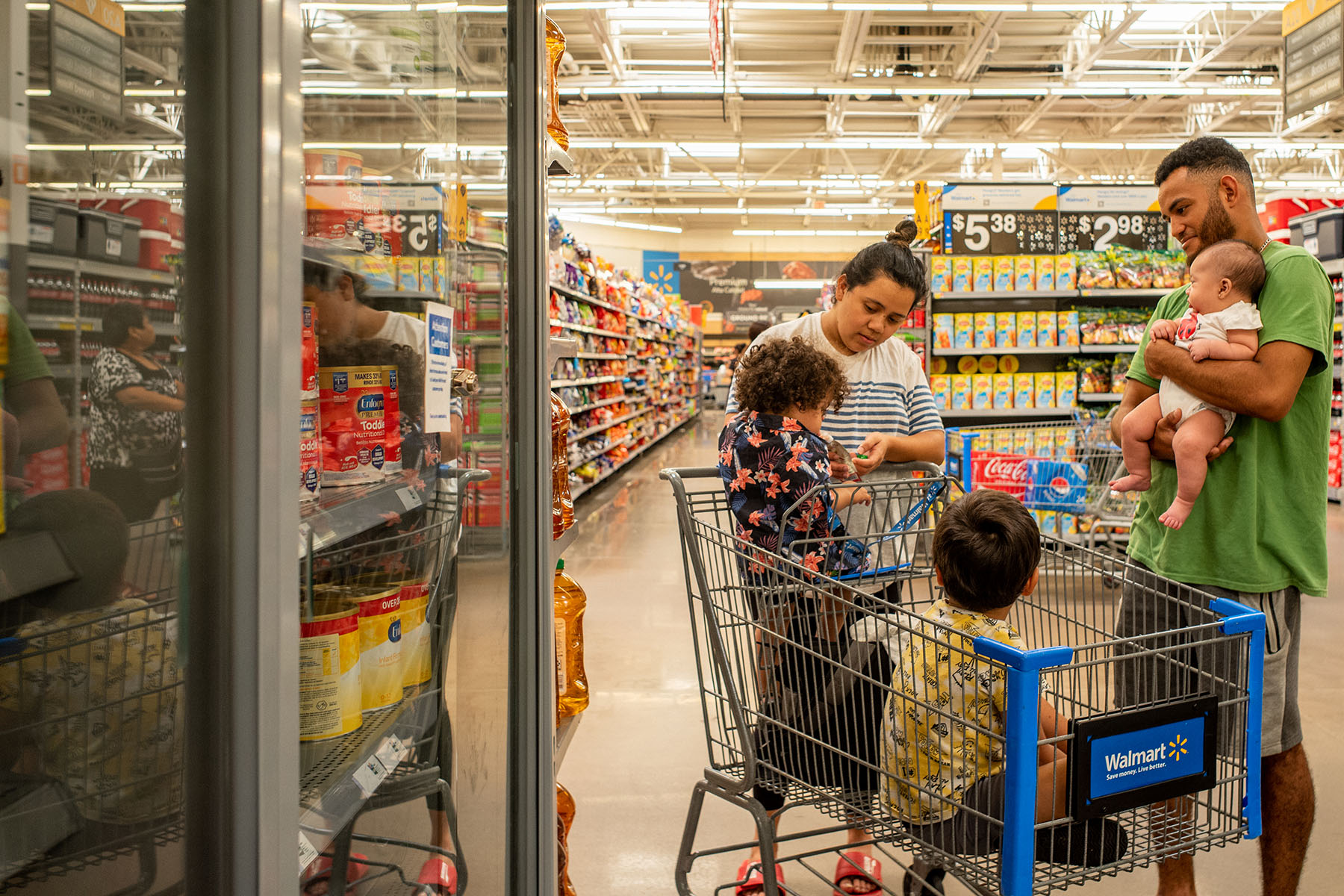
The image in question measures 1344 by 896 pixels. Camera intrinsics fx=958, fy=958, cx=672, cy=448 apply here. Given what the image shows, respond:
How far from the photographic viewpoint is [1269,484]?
2.01 meters

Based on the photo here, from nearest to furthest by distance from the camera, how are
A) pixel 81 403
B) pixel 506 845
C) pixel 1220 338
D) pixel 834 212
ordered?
pixel 81 403 → pixel 506 845 → pixel 1220 338 → pixel 834 212

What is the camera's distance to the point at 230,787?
0.73 meters

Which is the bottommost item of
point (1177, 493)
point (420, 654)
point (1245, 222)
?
point (420, 654)

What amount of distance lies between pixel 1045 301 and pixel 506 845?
6178 mm

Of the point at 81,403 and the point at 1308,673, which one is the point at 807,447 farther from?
the point at 1308,673

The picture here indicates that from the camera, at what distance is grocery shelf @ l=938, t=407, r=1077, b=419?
252 inches

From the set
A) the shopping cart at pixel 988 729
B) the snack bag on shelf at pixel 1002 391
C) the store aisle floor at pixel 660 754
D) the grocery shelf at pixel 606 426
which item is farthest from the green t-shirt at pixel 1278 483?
the grocery shelf at pixel 606 426

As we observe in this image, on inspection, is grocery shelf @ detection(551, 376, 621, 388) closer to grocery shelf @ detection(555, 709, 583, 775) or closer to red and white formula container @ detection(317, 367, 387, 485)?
grocery shelf @ detection(555, 709, 583, 775)

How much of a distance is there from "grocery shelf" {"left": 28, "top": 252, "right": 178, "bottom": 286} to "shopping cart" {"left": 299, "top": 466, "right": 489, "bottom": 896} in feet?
1.29

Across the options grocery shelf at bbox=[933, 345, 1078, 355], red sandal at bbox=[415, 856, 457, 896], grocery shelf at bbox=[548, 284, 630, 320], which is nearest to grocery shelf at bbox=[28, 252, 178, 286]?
red sandal at bbox=[415, 856, 457, 896]

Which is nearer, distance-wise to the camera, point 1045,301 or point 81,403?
point 81,403

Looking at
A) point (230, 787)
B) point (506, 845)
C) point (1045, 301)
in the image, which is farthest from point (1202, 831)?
point (1045, 301)

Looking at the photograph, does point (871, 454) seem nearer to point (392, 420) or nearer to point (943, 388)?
point (392, 420)

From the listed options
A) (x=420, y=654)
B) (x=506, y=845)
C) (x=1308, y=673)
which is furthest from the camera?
(x=1308, y=673)
